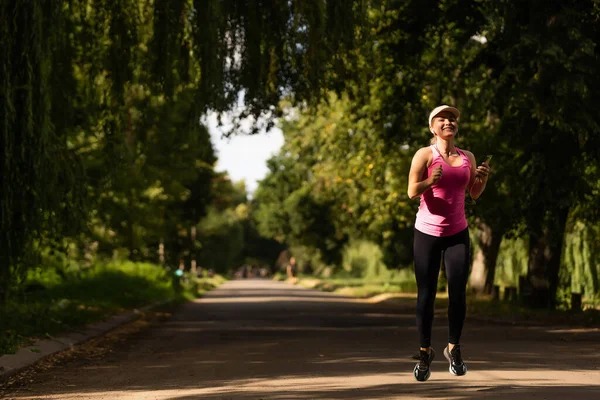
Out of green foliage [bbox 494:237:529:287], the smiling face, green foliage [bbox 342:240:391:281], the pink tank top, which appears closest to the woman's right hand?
the pink tank top

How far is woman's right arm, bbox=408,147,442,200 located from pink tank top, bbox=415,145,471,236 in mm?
59

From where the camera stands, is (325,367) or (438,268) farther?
(325,367)

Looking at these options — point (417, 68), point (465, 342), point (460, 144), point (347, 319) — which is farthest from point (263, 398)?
point (460, 144)

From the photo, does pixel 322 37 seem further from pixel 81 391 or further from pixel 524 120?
pixel 81 391

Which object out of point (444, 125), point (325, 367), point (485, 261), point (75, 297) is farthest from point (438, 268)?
point (485, 261)

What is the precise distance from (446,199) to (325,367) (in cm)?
369

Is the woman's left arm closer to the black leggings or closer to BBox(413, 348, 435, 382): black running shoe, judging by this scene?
the black leggings

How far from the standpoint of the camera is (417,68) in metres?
24.8

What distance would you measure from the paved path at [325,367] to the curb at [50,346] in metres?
0.35

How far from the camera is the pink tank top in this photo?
775 centimetres

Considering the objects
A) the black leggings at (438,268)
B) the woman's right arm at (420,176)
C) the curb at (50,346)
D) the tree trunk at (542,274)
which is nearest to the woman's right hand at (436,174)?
the woman's right arm at (420,176)

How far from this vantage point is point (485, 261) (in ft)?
105

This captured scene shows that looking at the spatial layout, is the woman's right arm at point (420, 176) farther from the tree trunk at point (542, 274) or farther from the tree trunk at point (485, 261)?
the tree trunk at point (485, 261)

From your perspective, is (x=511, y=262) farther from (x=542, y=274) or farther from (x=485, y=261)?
(x=542, y=274)
